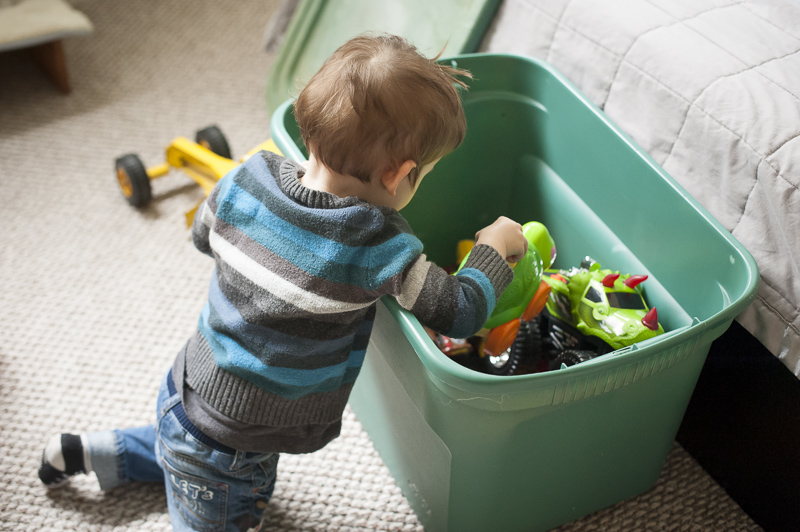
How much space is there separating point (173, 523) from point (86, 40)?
1243 mm

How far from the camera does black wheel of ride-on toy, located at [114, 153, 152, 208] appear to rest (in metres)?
1.21

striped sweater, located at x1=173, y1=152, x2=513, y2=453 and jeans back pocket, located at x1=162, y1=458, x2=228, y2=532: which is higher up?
striped sweater, located at x1=173, y1=152, x2=513, y2=453

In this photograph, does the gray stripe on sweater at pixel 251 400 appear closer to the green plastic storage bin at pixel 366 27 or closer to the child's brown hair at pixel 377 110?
the child's brown hair at pixel 377 110

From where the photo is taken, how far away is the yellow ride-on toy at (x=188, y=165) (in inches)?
46.8

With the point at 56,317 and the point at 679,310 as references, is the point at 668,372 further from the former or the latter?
the point at 56,317

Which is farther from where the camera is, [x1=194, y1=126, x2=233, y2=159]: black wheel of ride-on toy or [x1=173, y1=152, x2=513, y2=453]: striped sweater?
[x1=194, y1=126, x2=233, y2=159]: black wheel of ride-on toy

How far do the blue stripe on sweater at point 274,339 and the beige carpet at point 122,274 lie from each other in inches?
11.6

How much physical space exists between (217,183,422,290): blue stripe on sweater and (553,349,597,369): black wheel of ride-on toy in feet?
0.70

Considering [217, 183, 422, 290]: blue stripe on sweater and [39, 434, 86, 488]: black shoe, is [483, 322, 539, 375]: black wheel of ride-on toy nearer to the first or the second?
[217, 183, 422, 290]: blue stripe on sweater

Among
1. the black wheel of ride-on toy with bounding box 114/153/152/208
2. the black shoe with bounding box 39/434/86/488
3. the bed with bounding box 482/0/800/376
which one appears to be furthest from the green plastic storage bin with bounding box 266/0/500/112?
the black shoe with bounding box 39/434/86/488

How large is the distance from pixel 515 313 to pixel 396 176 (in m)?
0.24

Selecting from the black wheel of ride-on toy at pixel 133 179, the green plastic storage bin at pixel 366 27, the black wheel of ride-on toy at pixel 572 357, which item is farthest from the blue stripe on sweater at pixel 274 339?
the black wheel of ride-on toy at pixel 133 179

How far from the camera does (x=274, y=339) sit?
0.67 metres

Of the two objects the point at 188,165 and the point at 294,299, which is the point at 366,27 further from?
the point at 294,299
